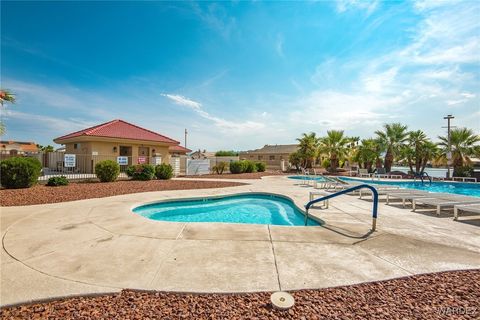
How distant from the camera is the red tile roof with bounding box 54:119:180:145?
58.2 ft

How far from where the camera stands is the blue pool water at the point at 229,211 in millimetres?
7527

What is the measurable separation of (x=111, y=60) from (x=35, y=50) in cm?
348

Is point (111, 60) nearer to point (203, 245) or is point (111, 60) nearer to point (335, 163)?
point (203, 245)

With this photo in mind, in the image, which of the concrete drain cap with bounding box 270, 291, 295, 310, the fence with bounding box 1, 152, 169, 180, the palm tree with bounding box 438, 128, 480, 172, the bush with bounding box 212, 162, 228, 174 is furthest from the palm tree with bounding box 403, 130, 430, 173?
the concrete drain cap with bounding box 270, 291, 295, 310

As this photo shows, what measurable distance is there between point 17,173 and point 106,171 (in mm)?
3794

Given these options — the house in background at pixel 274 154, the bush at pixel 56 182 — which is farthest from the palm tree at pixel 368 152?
the bush at pixel 56 182

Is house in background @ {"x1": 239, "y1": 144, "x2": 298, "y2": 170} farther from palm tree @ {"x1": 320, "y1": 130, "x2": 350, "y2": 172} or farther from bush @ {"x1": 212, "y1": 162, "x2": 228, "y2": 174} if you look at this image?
bush @ {"x1": 212, "y1": 162, "x2": 228, "y2": 174}

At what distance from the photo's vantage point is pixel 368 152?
80.5ft

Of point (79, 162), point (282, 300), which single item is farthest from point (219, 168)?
point (282, 300)

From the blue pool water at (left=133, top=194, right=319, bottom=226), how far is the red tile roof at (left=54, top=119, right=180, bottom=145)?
483 inches

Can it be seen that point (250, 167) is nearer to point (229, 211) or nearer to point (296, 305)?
point (229, 211)

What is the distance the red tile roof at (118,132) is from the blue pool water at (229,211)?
40.3 feet

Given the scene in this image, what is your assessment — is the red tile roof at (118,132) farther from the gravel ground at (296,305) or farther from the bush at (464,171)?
the bush at (464,171)

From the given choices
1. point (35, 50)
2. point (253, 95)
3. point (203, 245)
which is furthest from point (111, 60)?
point (203, 245)
